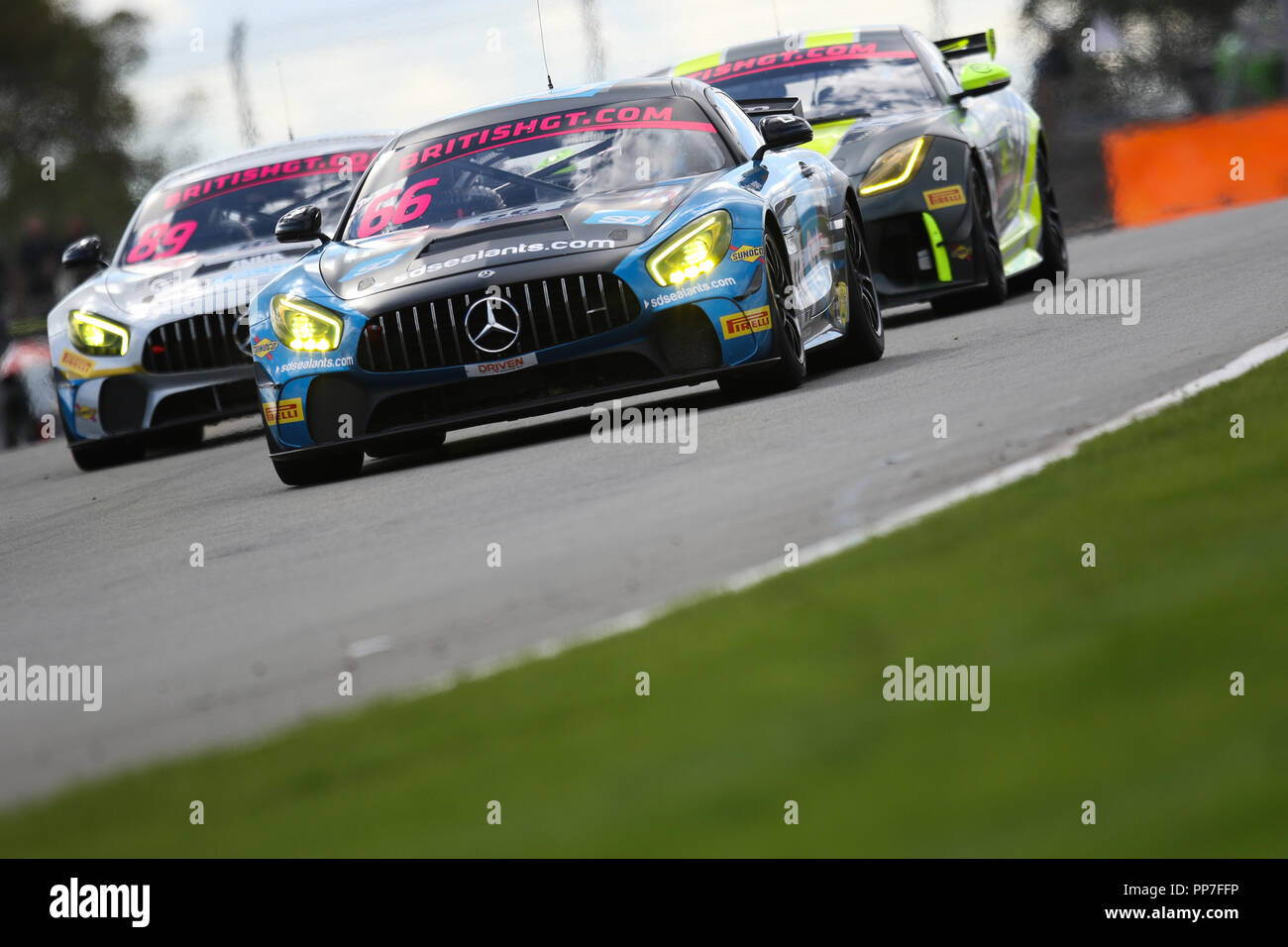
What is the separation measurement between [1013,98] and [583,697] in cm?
1144

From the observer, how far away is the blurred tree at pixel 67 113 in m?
52.8

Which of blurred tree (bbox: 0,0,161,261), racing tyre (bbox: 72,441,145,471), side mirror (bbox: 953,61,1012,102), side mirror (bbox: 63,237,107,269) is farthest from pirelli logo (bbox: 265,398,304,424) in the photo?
blurred tree (bbox: 0,0,161,261)

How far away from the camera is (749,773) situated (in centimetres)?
372

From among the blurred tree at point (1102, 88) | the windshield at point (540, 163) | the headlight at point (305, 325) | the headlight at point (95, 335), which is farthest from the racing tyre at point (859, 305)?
the blurred tree at point (1102, 88)

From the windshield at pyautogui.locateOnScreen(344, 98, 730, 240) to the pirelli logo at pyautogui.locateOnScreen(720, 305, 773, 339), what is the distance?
3.14 ft

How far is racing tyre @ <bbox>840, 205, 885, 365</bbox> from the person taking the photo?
36.3 feet

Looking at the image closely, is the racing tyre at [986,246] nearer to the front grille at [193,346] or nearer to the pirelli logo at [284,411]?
the front grille at [193,346]

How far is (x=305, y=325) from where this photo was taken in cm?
945

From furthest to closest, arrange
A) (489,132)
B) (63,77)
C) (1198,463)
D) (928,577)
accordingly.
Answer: (63,77)
(489,132)
(1198,463)
(928,577)

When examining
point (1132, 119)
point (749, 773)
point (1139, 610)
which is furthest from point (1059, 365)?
point (1132, 119)

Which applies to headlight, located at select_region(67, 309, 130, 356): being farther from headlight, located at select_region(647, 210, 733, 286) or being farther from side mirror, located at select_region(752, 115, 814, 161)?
headlight, located at select_region(647, 210, 733, 286)

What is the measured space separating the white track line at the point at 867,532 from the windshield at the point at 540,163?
9.70 ft

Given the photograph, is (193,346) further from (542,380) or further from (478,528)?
(478,528)
